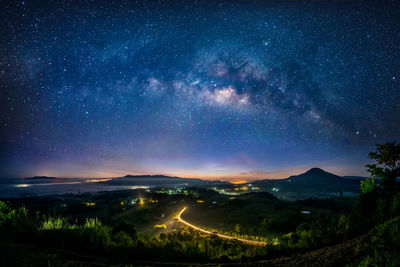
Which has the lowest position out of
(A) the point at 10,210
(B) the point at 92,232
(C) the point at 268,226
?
(C) the point at 268,226

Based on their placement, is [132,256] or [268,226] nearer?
[132,256]

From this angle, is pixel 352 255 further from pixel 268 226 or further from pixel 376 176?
pixel 268 226

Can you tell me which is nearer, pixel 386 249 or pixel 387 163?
pixel 386 249

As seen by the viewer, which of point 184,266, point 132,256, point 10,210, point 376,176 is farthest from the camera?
point 376,176

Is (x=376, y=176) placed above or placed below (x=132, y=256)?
above

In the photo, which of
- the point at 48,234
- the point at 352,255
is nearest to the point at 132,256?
the point at 48,234

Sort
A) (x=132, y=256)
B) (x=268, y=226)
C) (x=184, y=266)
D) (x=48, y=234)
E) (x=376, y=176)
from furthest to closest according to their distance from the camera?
1. (x=268, y=226)
2. (x=376, y=176)
3. (x=48, y=234)
4. (x=132, y=256)
5. (x=184, y=266)

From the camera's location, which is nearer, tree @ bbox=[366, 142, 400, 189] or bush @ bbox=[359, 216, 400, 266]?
bush @ bbox=[359, 216, 400, 266]

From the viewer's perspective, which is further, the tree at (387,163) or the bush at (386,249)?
the tree at (387,163)

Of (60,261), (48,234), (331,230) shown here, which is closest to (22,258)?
(60,261)
